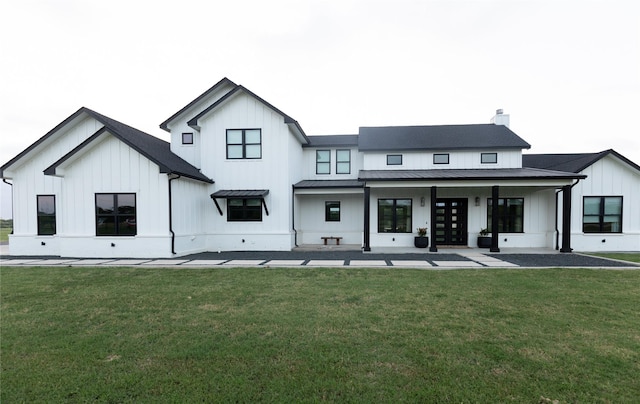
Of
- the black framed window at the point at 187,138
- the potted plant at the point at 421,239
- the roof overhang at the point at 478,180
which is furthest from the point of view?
the black framed window at the point at 187,138

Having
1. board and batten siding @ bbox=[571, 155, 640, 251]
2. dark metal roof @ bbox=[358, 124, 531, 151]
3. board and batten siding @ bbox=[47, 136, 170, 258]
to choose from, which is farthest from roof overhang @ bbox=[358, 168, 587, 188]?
board and batten siding @ bbox=[47, 136, 170, 258]

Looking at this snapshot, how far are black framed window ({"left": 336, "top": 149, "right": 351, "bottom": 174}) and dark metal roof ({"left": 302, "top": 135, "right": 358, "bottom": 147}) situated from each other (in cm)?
46

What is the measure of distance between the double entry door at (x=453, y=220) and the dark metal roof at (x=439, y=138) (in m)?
3.04

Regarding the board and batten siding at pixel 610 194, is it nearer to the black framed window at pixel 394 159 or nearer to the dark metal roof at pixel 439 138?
the dark metal roof at pixel 439 138

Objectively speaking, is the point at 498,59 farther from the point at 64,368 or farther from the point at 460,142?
the point at 64,368

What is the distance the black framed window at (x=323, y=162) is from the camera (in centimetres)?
1673

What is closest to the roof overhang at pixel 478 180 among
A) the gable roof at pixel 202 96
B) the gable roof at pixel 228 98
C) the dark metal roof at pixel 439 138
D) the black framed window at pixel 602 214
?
the black framed window at pixel 602 214

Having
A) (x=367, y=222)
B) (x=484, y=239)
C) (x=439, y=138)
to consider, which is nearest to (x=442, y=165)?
(x=439, y=138)

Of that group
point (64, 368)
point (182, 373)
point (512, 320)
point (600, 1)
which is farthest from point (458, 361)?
point (600, 1)

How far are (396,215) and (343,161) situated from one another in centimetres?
460

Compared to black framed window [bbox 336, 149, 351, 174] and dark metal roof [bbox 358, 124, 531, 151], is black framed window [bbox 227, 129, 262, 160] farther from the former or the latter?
dark metal roof [bbox 358, 124, 531, 151]

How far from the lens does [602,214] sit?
1358 centimetres

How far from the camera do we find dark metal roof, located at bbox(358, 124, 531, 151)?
15.1 metres

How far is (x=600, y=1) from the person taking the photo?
11742 millimetres
